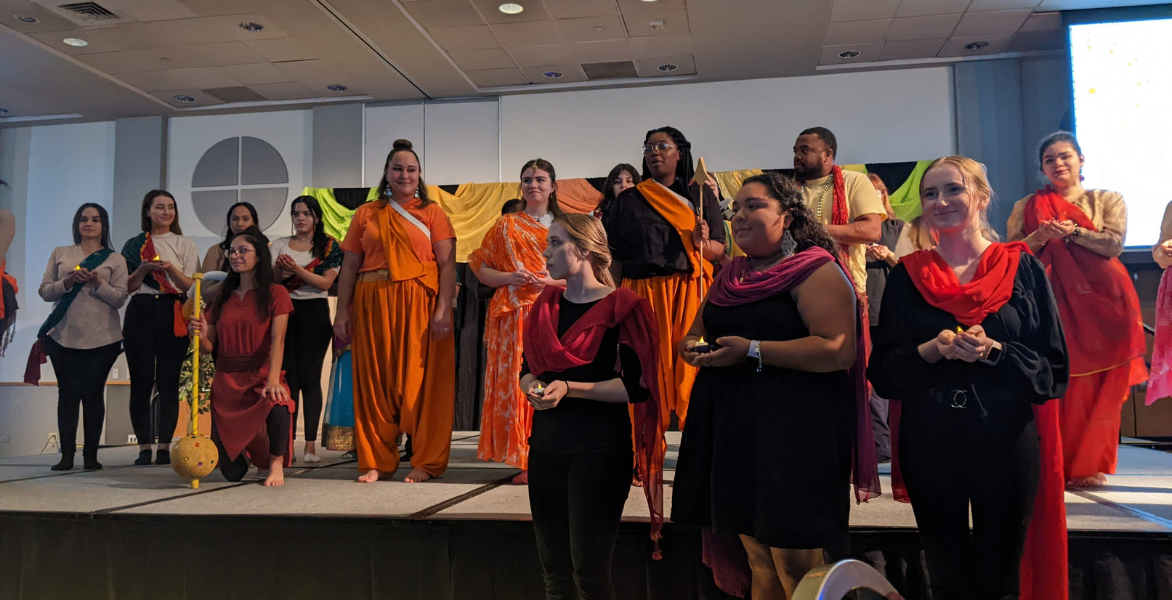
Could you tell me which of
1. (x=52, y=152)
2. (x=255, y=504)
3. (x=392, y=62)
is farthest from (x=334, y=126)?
(x=255, y=504)

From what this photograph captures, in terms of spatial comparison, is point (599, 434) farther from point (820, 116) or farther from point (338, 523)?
point (820, 116)

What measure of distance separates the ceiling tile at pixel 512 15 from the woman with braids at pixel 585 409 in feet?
15.9

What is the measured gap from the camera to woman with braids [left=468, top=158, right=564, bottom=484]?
3.23m

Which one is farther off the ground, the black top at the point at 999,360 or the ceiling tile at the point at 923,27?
the ceiling tile at the point at 923,27

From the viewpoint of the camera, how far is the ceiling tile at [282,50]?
22.8 ft

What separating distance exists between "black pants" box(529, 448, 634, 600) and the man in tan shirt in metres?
1.34

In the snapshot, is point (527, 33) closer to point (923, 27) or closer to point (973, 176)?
point (923, 27)

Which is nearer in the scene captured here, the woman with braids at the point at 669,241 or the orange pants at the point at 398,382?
the woman with braids at the point at 669,241

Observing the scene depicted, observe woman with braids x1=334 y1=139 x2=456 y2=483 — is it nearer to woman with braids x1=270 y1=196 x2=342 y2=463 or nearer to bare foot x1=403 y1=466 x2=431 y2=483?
bare foot x1=403 y1=466 x2=431 y2=483

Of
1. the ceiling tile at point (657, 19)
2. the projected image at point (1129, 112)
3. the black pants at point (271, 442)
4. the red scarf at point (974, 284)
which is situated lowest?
the black pants at point (271, 442)

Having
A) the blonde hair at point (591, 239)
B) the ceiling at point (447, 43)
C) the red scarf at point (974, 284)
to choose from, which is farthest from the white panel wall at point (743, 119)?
the red scarf at point (974, 284)

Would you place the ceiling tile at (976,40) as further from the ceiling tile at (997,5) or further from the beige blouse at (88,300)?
the beige blouse at (88,300)

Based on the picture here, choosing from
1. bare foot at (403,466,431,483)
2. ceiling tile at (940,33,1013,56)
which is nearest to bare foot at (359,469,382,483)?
bare foot at (403,466,431,483)

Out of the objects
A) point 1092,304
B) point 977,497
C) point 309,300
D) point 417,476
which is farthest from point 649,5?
point 977,497
